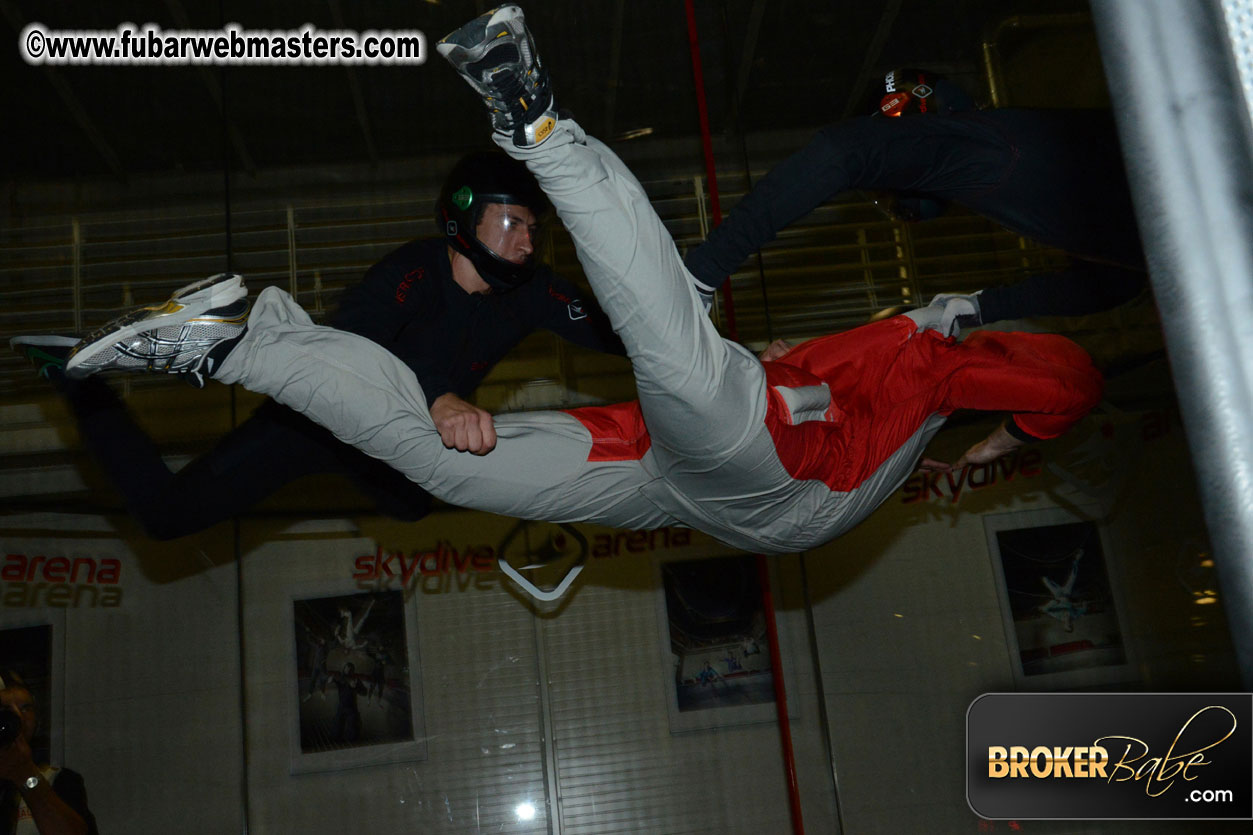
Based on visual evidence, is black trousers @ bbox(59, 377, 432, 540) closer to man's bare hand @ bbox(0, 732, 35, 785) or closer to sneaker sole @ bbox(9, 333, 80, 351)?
sneaker sole @ bbox(9, 333, 80, 351)

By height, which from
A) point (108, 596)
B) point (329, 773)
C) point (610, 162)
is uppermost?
point (610, 162)

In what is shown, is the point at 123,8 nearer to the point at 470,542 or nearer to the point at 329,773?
the point at 470,542

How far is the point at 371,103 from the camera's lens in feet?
12.0

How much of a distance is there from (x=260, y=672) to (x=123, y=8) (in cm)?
271

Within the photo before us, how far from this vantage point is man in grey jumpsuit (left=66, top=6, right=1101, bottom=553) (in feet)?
3.89

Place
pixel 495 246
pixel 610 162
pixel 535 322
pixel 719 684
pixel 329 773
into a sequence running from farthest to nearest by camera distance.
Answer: pixel 719 684 → pixel 329 773 → pixel 535 322 → pixel 495 246 → pixel 610 162

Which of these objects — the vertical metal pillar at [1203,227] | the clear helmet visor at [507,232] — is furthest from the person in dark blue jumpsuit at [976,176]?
the vertical metal pillar at [1203,227]

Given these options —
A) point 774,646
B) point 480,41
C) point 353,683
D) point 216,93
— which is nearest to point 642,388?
point 480,41

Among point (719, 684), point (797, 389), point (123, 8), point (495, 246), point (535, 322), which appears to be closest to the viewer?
point (797, 389)

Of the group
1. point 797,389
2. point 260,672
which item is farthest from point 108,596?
point 797,389

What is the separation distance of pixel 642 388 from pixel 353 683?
2.39m

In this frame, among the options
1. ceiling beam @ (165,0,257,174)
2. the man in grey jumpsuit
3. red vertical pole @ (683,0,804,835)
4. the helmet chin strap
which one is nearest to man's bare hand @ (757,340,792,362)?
the man in grey jumpsuit

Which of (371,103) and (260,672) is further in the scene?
(371,103)

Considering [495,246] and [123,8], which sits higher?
[123,8]
